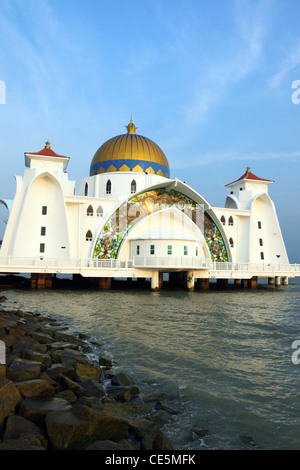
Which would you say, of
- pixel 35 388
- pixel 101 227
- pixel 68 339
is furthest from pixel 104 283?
pixel 35 388

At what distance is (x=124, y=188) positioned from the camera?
33.7 m

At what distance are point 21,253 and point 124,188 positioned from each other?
453 inches

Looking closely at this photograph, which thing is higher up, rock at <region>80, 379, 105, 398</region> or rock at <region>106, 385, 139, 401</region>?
rock at <region>80, 379, 105, 398</region>

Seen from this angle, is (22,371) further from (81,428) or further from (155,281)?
(155,281)

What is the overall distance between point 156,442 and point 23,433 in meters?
1.80

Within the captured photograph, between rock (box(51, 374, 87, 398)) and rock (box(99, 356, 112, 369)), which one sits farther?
rock (box(99, 356, 112, 369))

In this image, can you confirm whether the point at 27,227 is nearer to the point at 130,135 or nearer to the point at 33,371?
the point at 130,135

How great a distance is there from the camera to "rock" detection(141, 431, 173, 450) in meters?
A: 4.77

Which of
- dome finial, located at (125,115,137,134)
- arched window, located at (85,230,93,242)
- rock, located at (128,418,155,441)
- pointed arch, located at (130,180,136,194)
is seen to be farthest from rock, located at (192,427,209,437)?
dome finial, located at (125,115,137,134)

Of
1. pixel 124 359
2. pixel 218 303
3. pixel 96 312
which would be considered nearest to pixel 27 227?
pixel 96 312

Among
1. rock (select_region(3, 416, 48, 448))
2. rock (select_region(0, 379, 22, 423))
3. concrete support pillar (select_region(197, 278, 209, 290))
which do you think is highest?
concrete support pillar (select_region(197, 278, 209, 290))

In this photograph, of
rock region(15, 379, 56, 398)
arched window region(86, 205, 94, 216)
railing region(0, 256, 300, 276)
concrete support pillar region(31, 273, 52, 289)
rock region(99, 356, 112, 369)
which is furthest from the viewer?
arched window region(86, 205, 94, 216)

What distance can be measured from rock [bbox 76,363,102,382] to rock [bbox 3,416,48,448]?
109 inches

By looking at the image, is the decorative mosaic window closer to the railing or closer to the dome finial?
the railing
